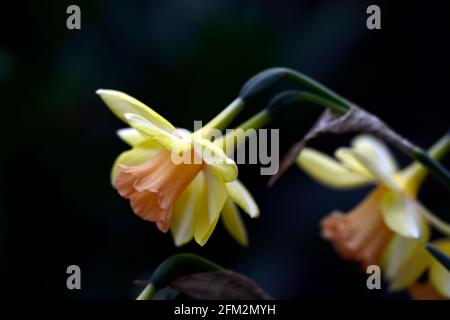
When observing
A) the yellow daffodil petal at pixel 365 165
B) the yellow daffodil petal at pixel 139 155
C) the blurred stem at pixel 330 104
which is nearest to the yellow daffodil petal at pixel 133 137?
the yellow daffodil petal at pixel 139 155

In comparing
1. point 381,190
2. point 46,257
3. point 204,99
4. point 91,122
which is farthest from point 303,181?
point 381,190

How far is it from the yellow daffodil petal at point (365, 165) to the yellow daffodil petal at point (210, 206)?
31cm

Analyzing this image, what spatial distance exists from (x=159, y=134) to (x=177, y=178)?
3.0 inches

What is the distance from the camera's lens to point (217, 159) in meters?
0.97

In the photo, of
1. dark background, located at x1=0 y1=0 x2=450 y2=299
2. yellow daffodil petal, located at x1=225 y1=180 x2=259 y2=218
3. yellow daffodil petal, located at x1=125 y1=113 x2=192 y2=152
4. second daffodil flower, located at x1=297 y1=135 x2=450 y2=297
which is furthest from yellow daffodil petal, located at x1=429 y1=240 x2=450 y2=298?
dark background, located at x1=0 y1=0 x2=450 y2=299

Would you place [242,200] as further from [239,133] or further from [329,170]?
[329,170]

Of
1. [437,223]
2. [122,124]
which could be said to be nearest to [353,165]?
[437,223]

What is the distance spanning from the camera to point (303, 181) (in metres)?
2.39

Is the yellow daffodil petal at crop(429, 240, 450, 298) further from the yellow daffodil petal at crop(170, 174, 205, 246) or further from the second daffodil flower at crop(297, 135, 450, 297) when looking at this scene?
the yellow daffodil petal at crop(170, 174, 205, 246)

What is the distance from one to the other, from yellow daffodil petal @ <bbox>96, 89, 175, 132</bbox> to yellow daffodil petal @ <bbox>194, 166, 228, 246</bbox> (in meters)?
0.09

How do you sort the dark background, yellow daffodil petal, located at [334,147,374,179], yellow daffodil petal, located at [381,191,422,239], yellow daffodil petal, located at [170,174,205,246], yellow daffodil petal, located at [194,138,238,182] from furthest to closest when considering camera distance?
the dark background
yellow daffodil petal, located at [334,147,374,179]
yellow daffodil petal, located at [381,191,422,239]
yellow daffodil petal, located at [170,174,205,246]
yellow daffodil petal, located at [194,138,238,182]

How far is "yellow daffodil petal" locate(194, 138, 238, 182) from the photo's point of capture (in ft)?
3.12

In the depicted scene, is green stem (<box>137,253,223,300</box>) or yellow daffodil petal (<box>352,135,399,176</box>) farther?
yellow daffodil petal (<box>352,135,399,176</box>)

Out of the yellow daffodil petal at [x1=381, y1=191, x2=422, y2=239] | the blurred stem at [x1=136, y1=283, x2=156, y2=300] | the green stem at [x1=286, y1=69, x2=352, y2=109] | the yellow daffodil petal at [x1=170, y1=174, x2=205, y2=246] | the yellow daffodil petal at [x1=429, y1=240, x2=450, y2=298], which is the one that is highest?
the green stem at [x1=286, y1=69, x2=352, y2=109]
